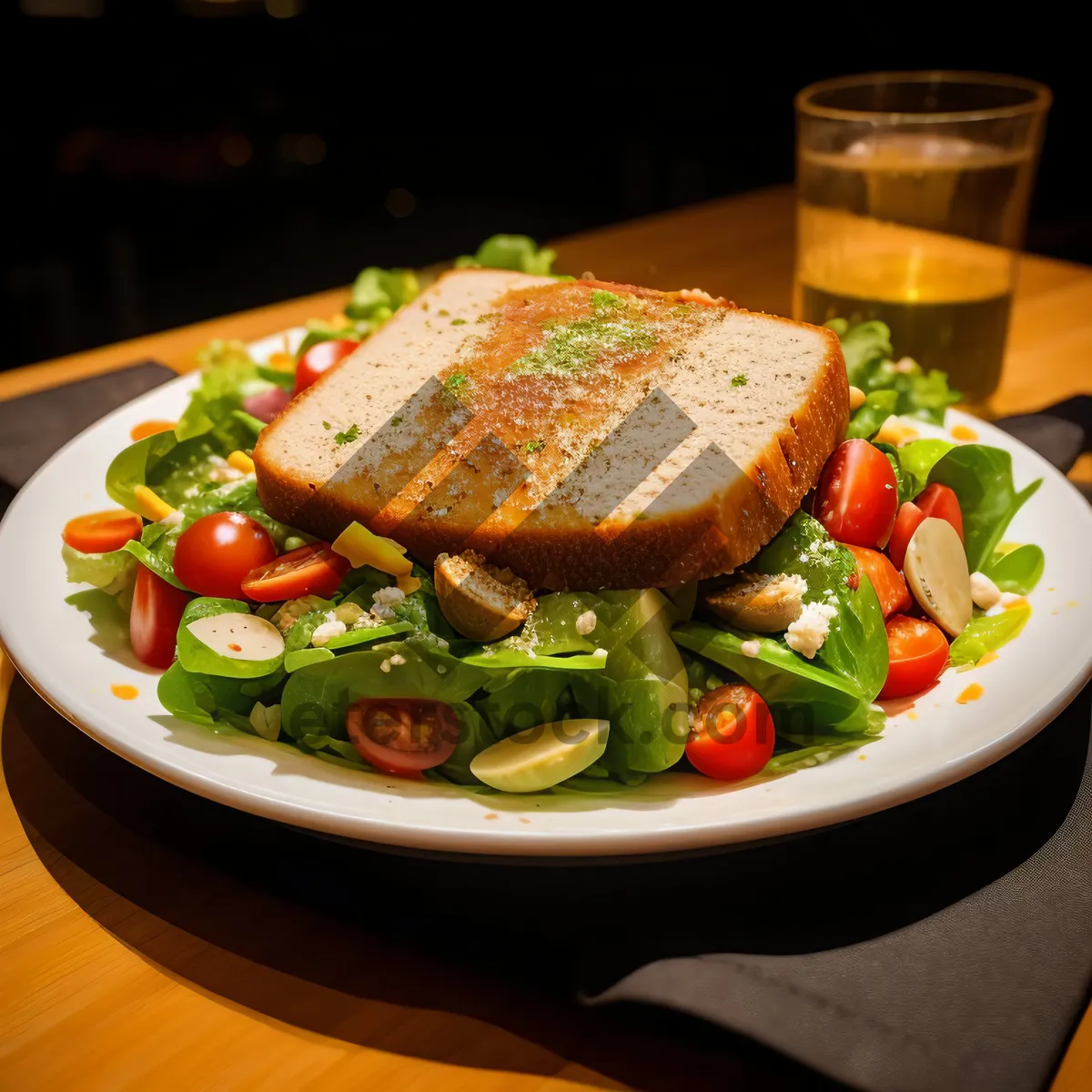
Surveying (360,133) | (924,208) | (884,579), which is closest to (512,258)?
(924,208)

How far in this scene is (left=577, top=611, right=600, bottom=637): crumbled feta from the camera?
150 centimetres

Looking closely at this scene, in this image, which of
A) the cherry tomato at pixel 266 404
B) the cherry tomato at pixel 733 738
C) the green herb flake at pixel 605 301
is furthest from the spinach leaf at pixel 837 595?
the cherry tomato at pixel 266 404

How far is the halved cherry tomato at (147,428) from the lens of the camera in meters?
2.26

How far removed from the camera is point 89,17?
559 cm

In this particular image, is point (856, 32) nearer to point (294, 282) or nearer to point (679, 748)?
point (294, 282)

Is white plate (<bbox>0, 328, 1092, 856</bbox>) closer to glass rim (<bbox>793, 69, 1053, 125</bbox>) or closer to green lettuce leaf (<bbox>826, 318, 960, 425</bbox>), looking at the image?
green lettuce leaf (<bbox>826, 318, 960, 425</bbox>)

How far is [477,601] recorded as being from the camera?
4.97ft

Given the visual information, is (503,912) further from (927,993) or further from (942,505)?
(942,505)

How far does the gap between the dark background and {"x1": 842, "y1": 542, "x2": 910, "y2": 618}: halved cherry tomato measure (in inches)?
179

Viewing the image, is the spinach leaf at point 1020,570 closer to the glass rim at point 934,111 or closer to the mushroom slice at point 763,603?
the mushroom slice at point 763,603

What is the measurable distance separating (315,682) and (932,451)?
1.18 metres

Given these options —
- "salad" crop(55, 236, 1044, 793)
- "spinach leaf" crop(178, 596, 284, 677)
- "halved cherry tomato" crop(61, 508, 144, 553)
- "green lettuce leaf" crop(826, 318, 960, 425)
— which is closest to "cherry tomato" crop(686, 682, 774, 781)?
"salad" crop(55, 236, 1044, 793)

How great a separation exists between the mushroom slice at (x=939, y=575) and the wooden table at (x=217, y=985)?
636 mm

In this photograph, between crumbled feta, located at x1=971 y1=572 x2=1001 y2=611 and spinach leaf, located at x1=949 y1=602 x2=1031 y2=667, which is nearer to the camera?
spinach leaf, located at x1=949 y1=602 x2=1031 y2=667
